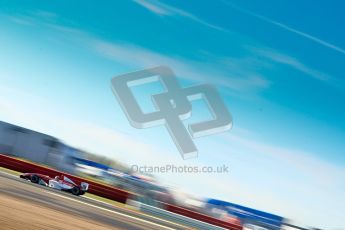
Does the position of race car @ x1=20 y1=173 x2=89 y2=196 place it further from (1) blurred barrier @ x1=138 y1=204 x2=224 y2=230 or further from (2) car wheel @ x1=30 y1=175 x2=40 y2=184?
(1) blurred barrier @ x1=138 y1=204 x2=224 y2=230

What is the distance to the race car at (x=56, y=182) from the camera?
58.5 feet

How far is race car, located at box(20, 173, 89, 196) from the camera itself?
17828 millimetres

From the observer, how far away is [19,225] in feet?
24.9

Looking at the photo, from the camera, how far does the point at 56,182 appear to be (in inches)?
711

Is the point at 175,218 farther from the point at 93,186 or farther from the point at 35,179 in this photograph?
the point at 35,179

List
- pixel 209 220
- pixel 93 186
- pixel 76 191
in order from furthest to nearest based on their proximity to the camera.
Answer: pixel 209 220
pixel 93 186
pixel 76 191

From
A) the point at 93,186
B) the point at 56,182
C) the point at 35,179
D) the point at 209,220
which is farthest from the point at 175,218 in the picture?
the point at 35,179

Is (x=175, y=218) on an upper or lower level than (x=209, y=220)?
lower

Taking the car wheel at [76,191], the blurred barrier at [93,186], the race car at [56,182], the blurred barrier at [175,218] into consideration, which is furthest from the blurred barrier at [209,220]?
the car wheel at [76,191]

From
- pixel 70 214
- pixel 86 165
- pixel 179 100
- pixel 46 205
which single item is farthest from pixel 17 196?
pixel 86 165

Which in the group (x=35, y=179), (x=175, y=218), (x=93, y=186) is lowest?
(x=175, y=218)

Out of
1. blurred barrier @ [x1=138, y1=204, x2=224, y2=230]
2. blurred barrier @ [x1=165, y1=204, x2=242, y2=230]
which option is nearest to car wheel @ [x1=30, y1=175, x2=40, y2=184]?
blurred barrier @ [x1=138, y1=204, x2=224, y2=230]

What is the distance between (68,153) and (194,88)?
11.7m

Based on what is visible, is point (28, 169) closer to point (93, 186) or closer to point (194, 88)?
point (93, 186)
